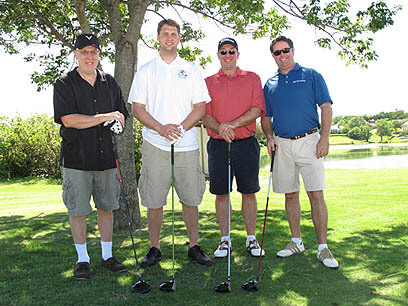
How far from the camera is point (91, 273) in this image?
3553 millimetres

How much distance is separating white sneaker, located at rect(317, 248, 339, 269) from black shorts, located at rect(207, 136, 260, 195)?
871 mm

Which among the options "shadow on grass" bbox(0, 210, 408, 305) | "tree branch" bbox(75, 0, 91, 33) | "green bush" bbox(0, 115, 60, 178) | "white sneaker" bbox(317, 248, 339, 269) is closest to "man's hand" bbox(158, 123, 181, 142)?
"shadow on grass" bbox(0, 210, 408, 305)

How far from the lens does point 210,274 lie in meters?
3.51

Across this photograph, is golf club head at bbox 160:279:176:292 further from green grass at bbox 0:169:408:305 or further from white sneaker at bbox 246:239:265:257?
white sneaker at bbox 246:239:265:257

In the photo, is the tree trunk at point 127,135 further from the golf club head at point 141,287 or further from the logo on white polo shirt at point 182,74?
the golf club head at point 141,287

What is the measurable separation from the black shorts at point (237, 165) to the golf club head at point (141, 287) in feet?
4.32

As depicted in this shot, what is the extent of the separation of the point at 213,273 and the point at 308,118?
5.52 ft

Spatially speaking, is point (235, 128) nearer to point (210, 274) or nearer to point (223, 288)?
point (210, 274)

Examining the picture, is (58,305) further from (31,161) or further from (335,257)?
(31,161)

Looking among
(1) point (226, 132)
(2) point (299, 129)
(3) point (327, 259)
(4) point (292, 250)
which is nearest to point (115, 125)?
(1) point (226, 132)

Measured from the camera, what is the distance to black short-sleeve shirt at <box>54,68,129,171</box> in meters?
3.42

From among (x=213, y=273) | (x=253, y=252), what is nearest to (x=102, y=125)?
(x=213, y=273)

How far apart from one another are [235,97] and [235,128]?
0.31 m

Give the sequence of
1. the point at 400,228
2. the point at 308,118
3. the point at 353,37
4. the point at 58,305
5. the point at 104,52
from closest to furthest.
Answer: the point at 58,305, the point at 308,118, the point at 400,228, the point at 353,37, the point at 104,52
